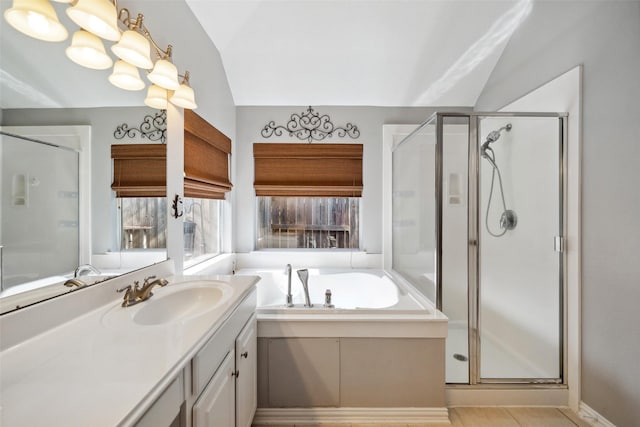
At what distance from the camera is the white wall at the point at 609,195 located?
133 cm

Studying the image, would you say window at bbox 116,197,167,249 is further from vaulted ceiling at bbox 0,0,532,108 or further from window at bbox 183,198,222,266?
vaulted ceiling at bbox 0,0,532,108

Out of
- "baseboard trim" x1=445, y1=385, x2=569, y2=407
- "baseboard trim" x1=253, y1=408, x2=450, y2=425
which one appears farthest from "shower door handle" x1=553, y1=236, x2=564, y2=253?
"baseboard trim" x1=253, y1=408, x2=450, y2=425

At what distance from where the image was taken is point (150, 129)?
1.32m

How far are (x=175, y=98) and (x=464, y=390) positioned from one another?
2351mm

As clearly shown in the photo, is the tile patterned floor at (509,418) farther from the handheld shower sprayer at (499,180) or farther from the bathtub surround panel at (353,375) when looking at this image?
the handheld shower sprayer at (499,180)

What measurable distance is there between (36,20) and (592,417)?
297cm

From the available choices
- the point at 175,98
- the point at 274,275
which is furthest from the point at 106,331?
the point at 274,275

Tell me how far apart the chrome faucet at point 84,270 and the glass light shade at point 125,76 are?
2.41ft

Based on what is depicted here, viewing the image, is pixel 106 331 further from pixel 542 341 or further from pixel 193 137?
pixel 542 341

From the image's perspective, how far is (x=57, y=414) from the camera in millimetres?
471

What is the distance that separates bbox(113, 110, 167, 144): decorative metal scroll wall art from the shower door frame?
5.21 ft

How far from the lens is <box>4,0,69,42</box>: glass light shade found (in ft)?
2.44

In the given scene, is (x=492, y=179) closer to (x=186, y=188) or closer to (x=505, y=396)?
(x=505, y=396)

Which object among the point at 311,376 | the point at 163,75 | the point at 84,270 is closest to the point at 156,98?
the point at 163,75
